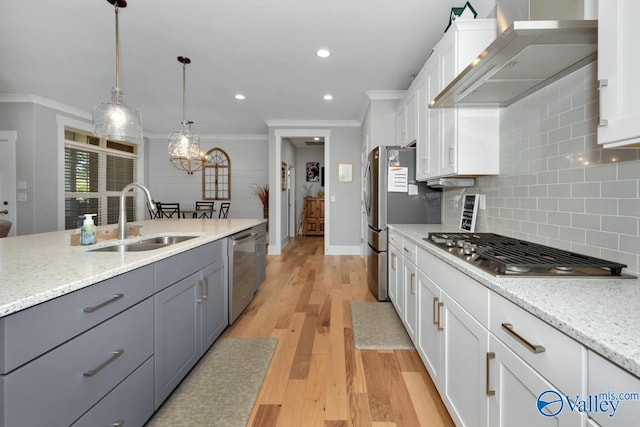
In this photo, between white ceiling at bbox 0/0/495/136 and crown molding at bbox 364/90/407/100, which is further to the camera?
crown molding at bbox 364/90/407/100

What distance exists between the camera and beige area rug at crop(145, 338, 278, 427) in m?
1.48

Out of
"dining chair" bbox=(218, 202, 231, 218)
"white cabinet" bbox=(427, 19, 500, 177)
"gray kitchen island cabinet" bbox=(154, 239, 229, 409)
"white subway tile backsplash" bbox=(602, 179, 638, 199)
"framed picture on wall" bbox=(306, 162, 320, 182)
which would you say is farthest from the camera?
"framed picture on wall" bbox=(306, 162, 320, 182)

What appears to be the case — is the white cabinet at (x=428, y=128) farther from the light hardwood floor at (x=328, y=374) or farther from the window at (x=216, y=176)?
the window at (x=216, y=176)

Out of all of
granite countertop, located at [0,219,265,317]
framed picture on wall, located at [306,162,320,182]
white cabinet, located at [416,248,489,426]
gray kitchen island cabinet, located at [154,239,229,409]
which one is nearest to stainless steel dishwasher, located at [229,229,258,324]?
gray kitchen island cabinet, located at [154,239,229,409]

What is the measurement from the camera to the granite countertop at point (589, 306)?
583mm

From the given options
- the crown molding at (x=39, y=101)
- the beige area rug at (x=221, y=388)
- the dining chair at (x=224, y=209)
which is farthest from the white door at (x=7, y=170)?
the beige area rug at (x=221, y=388)

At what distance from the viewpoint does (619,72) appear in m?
0.85

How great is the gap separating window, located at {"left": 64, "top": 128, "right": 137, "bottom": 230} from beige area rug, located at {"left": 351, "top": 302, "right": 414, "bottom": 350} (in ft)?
14.3

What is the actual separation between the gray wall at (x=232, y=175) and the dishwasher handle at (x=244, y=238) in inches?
181

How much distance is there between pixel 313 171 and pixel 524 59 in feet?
25.1

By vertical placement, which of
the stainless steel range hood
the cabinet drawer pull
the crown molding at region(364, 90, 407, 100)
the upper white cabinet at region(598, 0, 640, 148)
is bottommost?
the cabinet drawer pull

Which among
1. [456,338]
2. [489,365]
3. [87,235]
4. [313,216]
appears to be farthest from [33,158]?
[489,365]

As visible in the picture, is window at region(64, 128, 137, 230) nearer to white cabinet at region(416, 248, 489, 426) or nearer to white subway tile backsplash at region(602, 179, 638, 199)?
white cabinet at region(416, 248, 489, 426)

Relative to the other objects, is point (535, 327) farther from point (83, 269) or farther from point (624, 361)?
point (83, 269)
